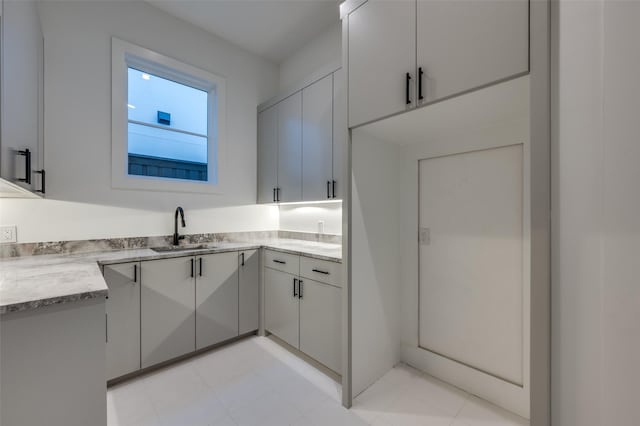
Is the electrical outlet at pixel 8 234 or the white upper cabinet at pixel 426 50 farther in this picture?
the electrical outlet at pixel 8 234

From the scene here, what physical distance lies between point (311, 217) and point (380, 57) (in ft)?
5.72

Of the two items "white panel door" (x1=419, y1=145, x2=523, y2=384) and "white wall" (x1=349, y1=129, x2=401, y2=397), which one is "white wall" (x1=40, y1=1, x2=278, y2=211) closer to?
"white wall" (x1=349, y1=129, x2=401, y2=397)

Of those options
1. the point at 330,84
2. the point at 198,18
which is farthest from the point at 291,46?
the point at 330,84

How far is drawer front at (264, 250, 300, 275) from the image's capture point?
2.23 metres

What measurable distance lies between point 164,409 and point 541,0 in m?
2.72

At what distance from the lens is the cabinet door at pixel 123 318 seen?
5.94ft

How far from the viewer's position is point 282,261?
7.77ft

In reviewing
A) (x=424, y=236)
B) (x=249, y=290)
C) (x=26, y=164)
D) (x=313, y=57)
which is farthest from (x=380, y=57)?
(x=249, y=290)

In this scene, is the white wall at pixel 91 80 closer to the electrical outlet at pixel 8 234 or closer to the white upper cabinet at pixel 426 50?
the electrical outlet at pixel 8 234

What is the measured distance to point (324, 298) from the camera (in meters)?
2.00

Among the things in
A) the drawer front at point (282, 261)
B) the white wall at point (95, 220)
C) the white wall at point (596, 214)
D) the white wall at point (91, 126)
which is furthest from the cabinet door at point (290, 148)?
the white wall at point (596, 214)

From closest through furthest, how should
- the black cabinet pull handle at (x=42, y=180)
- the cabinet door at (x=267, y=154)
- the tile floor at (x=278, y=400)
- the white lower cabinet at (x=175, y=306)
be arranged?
the tile floor at (x=278, y=400) < the black cabinet pull handle at (x=42, y=180) < the white lower cabinet at (x=175, y=306) < the cabinet door at (x=267, y=154)

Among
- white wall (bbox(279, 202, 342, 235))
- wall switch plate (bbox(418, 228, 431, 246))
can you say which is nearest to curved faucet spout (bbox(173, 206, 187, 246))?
white wall (bbox(279, 202, 342, 235))

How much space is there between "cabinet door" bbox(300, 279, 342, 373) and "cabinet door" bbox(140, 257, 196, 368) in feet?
2.97
